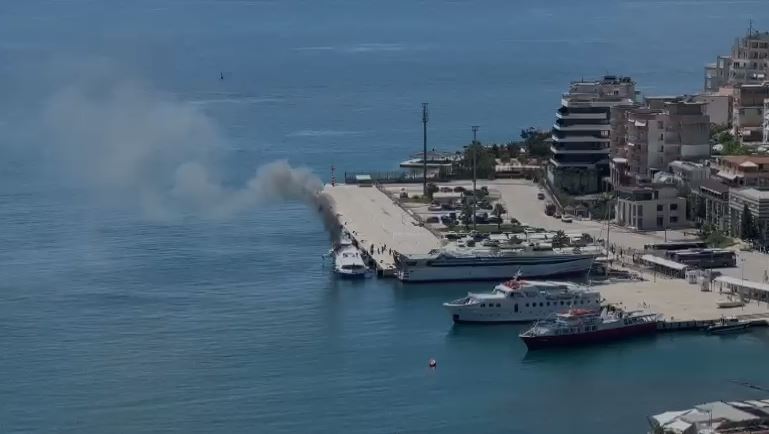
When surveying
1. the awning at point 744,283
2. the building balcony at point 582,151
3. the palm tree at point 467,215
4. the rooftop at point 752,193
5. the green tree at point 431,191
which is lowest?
the awning at point 744,283

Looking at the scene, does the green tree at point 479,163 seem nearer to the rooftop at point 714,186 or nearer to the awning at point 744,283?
the rooftop at point 714,186

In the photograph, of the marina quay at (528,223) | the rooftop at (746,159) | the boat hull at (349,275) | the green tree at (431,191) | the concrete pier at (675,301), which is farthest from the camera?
the green tree at (431,191)

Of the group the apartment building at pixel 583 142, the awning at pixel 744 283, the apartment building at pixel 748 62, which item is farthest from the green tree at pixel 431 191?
the awning at pixel 744 283

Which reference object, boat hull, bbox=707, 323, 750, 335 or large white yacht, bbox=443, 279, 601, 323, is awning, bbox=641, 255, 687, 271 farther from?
boat hull, bbox=707, 323, 750, 335

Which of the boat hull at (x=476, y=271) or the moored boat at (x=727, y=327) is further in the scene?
the boat hull at (x=476, y=271)

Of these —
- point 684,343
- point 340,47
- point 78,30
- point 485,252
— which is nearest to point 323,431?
point 684,343

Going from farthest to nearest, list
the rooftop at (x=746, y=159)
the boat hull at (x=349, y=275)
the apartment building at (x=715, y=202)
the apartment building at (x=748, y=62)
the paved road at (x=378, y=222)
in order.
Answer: the apartment building at (x=748, y=62) → the rooftop at (x=746, y=159) → the apartment building at (x=715, y=202) → the paved road at (x=378, y=222) → the boat hull at (x=349, y=275)

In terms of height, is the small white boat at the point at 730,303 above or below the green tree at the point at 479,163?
below

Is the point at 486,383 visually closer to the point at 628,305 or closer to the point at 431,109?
the point at 628,305
